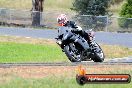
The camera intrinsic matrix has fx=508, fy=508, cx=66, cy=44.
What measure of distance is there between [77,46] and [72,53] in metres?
0.16

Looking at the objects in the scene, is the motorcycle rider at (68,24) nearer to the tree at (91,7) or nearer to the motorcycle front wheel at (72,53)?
the motorcycle front wheel at (72,53)

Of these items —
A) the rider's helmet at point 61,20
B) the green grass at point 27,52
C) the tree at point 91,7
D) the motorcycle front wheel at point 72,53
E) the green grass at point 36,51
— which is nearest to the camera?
the rider's helmet at point 61,20

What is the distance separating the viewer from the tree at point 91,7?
133 ft

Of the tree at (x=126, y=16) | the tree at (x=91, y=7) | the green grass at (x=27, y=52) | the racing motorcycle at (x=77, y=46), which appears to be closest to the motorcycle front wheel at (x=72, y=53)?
the racing motorcycle at (x=77, y=46)

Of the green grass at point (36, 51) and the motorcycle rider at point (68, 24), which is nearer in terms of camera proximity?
the motorcycle rider at point (68, 24)

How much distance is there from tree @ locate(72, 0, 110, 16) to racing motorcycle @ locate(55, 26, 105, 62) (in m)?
30.1

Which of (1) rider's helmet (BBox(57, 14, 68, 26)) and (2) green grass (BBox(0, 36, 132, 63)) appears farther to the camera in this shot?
(2) green grass (BBox(0, 36, 132, 63))

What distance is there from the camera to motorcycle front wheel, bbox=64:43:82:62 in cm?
941

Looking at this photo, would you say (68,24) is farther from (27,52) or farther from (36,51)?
(27,52)

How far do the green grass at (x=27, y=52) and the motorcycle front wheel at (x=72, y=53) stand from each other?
476 inches

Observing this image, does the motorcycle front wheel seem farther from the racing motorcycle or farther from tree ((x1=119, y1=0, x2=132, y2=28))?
tree ((x1=119, y1=0, x2=132, y2=28))

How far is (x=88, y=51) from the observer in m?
9.44

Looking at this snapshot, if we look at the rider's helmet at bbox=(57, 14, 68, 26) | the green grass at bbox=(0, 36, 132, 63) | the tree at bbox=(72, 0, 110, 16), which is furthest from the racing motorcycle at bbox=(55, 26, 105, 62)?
the tree at bbox=(72, 0, 110, 16)

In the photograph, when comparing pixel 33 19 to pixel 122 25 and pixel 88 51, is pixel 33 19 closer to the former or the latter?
pixel 122 25
